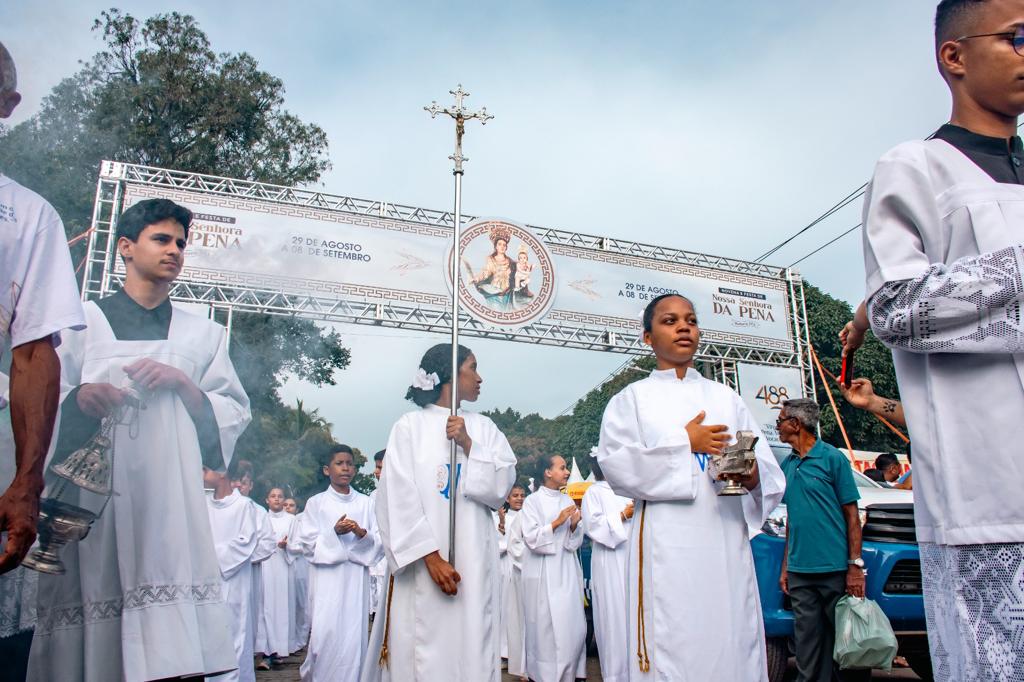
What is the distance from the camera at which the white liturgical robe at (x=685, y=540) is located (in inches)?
127

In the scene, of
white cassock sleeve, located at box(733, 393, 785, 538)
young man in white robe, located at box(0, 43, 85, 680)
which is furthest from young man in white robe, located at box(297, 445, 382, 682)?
young man in white robe, located at box(0, 43, 85, 680)

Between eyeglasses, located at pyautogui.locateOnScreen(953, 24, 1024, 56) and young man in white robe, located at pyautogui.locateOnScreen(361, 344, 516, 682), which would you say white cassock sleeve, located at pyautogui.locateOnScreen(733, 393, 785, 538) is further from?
eyeglasses, located at pyautogui.locateOnScreen(953, 24, 1024, 56)

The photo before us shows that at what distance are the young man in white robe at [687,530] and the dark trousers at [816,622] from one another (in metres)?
1.65

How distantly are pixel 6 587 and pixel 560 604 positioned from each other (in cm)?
557

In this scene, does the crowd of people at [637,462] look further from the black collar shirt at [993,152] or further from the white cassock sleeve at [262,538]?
the white cassock sleeve at [262,538]

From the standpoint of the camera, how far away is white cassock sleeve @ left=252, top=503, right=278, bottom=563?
29.9ft

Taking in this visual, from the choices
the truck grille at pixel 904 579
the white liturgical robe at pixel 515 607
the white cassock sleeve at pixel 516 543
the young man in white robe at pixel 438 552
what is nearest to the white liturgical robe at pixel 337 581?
the white liturgical robe at pixel 515 607

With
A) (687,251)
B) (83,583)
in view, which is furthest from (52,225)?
(687,251)

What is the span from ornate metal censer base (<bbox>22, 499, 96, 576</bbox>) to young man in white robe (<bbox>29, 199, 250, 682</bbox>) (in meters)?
0.27

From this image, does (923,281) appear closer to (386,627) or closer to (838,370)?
(386,627)

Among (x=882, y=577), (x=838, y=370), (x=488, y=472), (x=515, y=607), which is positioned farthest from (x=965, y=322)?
(x=838, y=370)

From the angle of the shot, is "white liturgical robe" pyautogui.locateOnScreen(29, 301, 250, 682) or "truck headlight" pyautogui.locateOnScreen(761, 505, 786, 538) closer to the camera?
"white liturgical robe" pyautogui.locateOnScreen(29, 301, 250, 682)

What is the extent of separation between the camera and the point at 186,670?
2688mm

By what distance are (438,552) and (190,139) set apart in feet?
26.3
